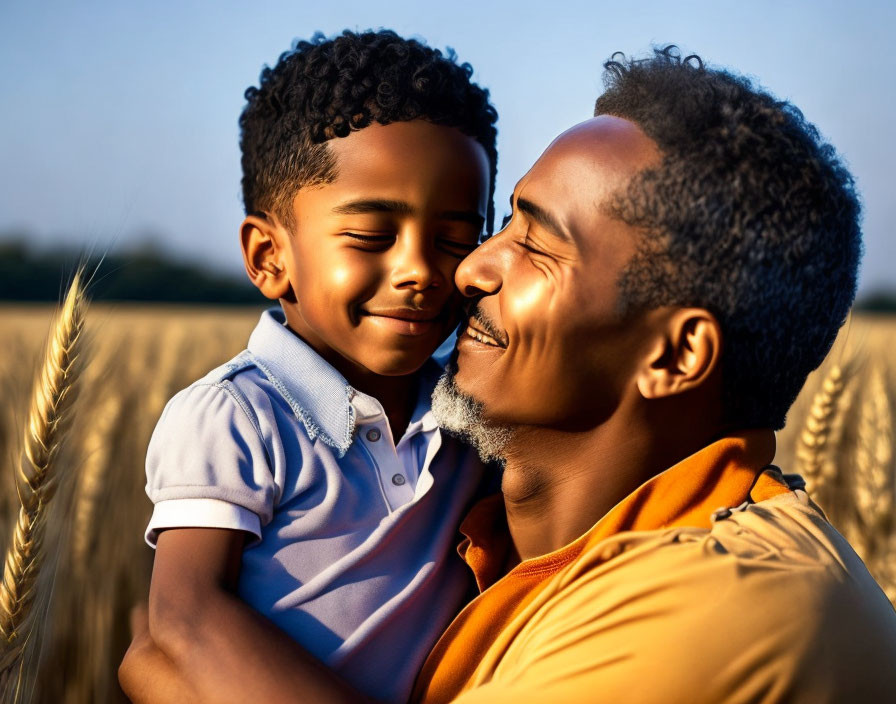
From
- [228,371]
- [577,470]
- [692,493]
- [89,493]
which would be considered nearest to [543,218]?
[577,470]

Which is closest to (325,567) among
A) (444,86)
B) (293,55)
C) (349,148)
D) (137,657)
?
(137,657)

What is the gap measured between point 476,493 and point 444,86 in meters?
1.16

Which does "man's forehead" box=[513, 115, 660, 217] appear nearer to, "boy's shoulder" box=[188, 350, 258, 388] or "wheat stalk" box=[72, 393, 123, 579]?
"boy's shoulder" box=[188, 350, 258, 388]

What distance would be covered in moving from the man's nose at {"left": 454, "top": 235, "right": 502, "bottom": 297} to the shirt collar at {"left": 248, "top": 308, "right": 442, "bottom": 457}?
40 cm

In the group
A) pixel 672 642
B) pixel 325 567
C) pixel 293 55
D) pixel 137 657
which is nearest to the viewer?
pixel 672 642

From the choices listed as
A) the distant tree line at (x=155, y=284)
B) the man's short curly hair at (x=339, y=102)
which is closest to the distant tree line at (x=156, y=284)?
the distant tree line at (x=155, y=284)

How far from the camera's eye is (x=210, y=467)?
2.23 m

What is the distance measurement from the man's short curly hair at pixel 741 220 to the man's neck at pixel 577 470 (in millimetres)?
275

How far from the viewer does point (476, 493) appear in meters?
2.74

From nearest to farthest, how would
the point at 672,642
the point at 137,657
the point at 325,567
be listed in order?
the point at 672,642 → the point at 137,657 → the point at 325,567

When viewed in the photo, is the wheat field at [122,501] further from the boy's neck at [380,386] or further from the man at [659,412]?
the man at [659,412]

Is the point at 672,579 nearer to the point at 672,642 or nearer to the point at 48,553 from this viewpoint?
the point at 672,642

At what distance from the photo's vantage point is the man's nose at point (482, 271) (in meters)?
2.44

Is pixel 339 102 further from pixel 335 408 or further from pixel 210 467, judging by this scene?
pixel 210 467
